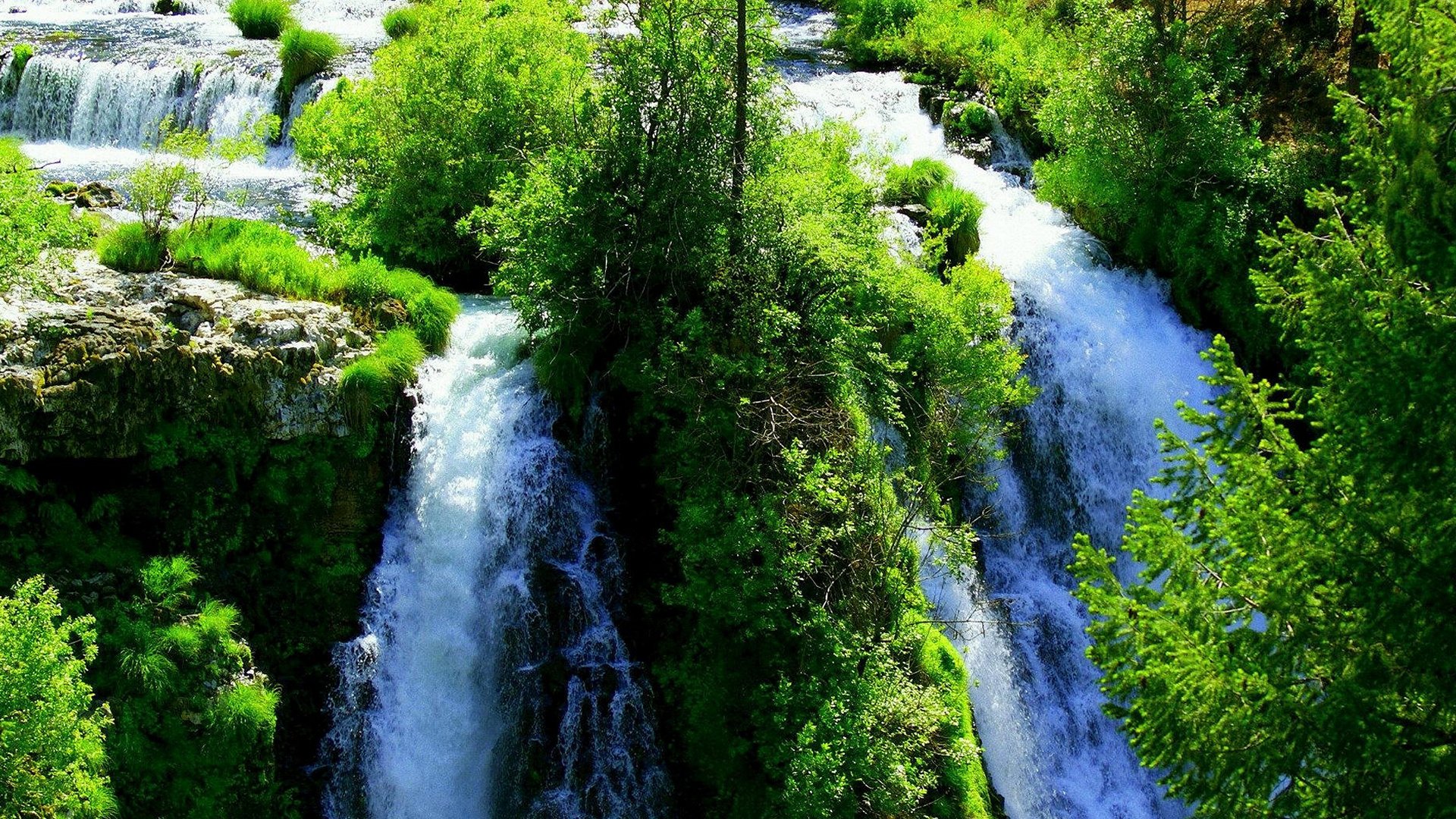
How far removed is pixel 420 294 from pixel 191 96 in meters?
10.8

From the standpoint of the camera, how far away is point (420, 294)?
1459cm

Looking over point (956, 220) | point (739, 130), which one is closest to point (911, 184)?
point (956, 220)

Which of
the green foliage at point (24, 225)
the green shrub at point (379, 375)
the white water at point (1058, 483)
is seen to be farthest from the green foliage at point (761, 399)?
the green foliage at point (24, 225)

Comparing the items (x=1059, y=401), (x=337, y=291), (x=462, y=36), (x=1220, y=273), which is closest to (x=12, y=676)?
(x=337, y=291)

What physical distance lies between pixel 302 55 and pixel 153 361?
39.4 feet

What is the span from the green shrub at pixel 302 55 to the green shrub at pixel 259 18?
3740mm

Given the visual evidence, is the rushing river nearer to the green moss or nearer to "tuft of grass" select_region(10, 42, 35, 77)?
"tuft of grass" select_region(10, 42, 35, 77)

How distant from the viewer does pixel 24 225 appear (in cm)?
1173

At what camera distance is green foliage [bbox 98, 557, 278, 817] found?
1090cm

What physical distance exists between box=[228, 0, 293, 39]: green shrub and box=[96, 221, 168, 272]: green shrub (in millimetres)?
13421

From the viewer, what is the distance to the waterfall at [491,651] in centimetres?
1201

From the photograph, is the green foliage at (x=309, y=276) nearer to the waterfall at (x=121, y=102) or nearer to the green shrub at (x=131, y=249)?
the green shrub at (x=131, y=249)

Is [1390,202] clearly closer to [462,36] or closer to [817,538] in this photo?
[817,538]

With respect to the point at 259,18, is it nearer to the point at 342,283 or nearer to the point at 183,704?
the point at 342,283
